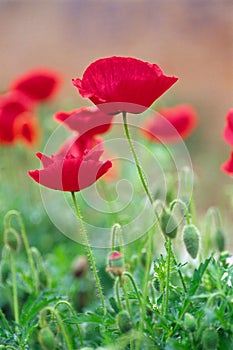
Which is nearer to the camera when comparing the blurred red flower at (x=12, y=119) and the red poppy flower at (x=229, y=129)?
the red poppy flower at (x=229, y=129)

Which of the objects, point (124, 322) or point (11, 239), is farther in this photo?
point (11, 239)

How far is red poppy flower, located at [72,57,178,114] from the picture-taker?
958 mm

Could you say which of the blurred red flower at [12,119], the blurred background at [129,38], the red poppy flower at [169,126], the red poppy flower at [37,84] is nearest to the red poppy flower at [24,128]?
the blurred red flower at [12,119]

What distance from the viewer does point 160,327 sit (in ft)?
3.28

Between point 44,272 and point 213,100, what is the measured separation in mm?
3532

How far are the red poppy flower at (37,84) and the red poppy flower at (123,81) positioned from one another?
3.37 ft

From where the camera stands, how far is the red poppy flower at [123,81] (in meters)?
0.96

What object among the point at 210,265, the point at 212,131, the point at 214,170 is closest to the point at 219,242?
the point at 210,265

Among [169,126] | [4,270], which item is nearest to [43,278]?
[4,270]

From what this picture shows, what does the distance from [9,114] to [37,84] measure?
328mm

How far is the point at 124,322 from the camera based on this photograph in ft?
3.11

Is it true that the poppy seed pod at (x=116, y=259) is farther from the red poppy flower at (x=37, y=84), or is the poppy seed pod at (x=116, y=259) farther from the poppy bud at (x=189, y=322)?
the red poppy flower at (x=37, y=84)

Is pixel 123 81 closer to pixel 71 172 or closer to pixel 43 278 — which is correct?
pixel 71 172

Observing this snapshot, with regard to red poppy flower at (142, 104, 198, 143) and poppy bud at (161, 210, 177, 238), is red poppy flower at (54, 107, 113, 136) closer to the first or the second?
poppy bud at (161, 210, 177, 238)
